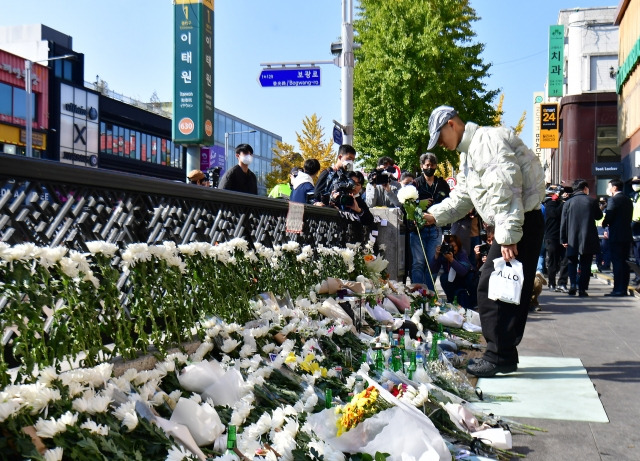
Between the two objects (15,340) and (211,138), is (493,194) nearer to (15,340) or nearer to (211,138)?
(15,340)

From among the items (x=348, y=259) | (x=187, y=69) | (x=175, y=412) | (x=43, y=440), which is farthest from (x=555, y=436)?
(x=187, y=69)

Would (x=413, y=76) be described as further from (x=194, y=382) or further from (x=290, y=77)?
(x=194, y=382)

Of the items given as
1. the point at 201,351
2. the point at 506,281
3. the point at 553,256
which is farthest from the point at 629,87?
the point at 201,351

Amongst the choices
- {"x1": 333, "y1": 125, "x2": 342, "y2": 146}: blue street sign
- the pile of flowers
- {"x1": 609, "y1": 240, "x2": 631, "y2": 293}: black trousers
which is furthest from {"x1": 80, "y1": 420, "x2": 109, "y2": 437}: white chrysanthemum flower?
{"x1": 333, "y1": 125, "x2": 342, "y2": 146}: blue street sign

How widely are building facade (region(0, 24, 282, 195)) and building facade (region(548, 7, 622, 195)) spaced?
2125 cm

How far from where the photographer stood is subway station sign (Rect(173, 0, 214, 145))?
19.4 m

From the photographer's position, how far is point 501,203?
5453 millimetres

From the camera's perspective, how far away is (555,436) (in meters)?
4.29

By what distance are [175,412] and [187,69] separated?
58.4ft

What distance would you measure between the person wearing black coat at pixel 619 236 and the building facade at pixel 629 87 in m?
16.8

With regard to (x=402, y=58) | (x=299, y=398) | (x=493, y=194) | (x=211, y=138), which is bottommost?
(x=299, y=398)

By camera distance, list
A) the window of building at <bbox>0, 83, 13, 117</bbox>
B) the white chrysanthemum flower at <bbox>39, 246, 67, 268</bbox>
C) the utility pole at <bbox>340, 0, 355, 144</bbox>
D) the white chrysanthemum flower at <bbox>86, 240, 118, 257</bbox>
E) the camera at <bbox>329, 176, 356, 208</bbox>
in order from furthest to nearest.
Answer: the window of building at <bbox>0, 83, 13, 117</bbox>, the utility pole at <bbox>340, 0, 355, 144</bbox>, the camera at <bbox>329, 176, 356, 208</bbox>, the white chrysanthemum flower at <bbox>86, 240, 118, 257</bbox>, the white chrysanthemum flower at <bbox>39, 246, 67, 268</bbox>

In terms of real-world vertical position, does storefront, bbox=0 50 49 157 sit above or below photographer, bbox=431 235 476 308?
above

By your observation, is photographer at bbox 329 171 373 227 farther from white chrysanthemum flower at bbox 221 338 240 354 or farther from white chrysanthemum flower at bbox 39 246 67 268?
white chrysanthemum flower at bbox 39 246 67 268
